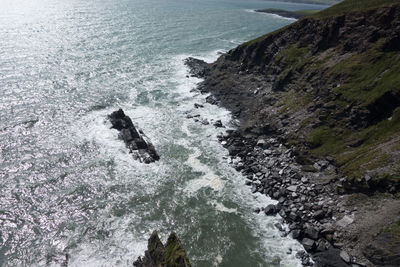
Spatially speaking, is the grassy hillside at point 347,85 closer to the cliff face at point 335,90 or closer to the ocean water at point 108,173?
the cliff face at point 335,90

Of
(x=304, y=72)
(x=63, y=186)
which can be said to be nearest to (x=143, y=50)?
(x=304, y=72)

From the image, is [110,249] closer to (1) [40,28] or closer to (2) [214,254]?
(2) [214,254]

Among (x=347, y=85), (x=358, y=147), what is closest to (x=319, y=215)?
(x=358, y=147)

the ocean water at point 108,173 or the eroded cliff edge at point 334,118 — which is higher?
the eroded cliff edge at point 334,118

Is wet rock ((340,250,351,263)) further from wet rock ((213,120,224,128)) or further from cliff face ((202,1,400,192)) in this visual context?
wet rock ((213,120,224,128))

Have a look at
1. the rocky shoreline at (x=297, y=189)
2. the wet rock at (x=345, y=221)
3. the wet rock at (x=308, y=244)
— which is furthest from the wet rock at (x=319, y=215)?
the wet rock at (x=308, y=244)

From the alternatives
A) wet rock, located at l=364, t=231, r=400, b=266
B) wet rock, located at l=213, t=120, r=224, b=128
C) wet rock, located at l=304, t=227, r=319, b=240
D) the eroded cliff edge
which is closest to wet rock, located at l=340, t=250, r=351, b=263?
the eroded cliff edge
